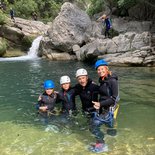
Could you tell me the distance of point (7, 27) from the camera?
37.1 metres

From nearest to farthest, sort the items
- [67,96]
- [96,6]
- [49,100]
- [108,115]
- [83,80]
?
[108,115]
[83,80]
[67,96]
[49,100]
[96,6]

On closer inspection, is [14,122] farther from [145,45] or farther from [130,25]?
[130,25]

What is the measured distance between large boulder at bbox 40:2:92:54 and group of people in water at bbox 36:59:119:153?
70.3 feet

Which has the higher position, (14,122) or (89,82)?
(89,82)

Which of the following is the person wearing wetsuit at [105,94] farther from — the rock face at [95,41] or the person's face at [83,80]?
the rock face at [95,41]

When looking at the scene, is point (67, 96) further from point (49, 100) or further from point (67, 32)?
point (67, 32)

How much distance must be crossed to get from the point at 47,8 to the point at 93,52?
3543 centimetres

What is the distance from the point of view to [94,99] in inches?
356

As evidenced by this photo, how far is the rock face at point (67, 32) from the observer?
31188mm

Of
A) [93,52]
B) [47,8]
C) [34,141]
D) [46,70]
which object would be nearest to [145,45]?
[93,52]

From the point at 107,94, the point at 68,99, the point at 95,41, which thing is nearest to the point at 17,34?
the point at 95,41

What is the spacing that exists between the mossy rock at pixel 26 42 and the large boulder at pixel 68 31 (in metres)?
4.59

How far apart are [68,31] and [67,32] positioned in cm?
17

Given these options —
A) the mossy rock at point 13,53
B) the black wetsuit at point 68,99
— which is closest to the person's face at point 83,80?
the black wetsuit at point 68,99
